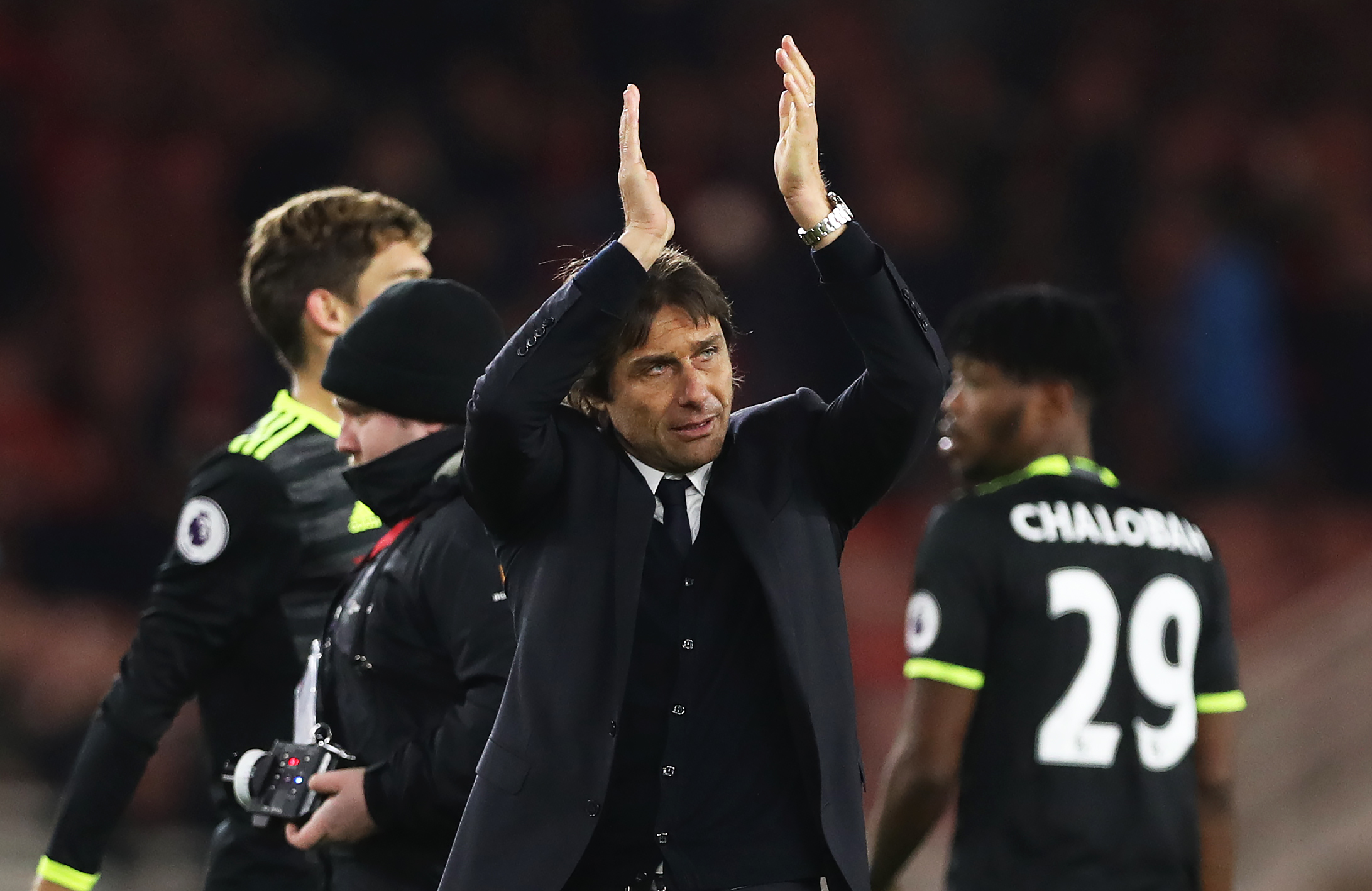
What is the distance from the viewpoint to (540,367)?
2.48 metres

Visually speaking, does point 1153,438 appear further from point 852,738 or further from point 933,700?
point 852,738

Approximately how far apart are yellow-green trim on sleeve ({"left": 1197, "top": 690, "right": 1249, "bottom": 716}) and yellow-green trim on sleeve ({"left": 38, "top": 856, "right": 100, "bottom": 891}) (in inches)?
85.3

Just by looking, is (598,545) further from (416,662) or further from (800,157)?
(800,157)

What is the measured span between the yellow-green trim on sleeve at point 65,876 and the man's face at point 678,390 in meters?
1.54

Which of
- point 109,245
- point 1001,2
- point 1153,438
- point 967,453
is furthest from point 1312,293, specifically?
point 109,245

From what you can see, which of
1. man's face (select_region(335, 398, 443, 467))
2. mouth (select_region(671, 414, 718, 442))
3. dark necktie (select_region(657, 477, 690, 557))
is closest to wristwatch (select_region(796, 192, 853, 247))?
mouth (select_region(671, 414, 718, 442))

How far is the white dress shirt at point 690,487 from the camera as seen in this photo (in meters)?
2.66

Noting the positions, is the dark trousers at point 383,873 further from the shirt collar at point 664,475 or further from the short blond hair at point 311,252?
the short blond hair at point 311,252

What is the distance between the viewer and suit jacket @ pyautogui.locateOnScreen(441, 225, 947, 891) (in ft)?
8.16

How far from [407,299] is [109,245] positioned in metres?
6.08

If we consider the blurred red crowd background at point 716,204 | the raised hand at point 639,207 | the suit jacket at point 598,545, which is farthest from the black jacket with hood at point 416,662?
the blurred red crowd background at point 716,204

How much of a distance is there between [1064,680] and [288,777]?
146 centimetres

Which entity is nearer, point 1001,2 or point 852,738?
point 852,738

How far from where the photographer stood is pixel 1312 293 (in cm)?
826
